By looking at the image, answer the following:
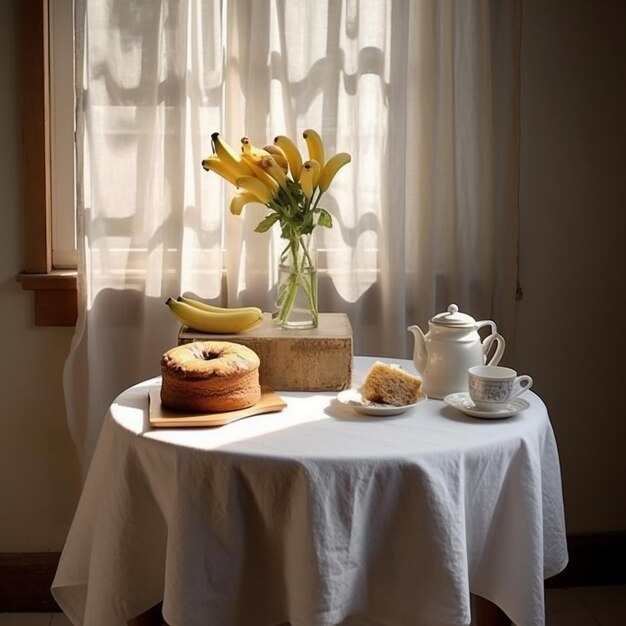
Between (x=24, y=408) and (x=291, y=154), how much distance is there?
1069 mm

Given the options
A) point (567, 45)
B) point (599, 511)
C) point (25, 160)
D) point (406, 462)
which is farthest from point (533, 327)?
point (25, 160)

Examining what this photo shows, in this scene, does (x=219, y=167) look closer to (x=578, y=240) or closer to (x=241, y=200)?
(x=241, y=200)

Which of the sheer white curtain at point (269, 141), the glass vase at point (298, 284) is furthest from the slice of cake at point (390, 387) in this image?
the sheer white curtain at point (269, 141)

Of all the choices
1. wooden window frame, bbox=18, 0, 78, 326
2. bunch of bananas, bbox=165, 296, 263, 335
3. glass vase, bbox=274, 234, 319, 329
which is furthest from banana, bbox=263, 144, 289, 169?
wooden window frame, bbox=18, 0, 78, 326

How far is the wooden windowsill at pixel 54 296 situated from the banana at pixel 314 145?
765mm

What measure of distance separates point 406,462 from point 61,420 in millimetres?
1306

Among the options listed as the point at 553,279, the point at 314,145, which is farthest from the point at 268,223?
the point at 553,279

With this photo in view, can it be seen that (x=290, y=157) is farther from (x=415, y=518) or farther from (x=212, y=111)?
(x=415, y=518)

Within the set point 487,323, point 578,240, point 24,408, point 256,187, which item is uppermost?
point 256,187

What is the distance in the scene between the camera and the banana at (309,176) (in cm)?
187

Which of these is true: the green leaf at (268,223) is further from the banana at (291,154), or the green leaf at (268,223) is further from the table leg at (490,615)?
the table leg at (490,615)

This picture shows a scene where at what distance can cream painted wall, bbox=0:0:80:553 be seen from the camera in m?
2.39

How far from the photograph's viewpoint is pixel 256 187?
189 cm

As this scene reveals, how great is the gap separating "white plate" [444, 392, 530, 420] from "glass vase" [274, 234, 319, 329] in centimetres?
35
